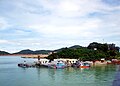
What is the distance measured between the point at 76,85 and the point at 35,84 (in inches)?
230

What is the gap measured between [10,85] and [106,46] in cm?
8385

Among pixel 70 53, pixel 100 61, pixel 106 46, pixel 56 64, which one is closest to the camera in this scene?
pixel 56 64

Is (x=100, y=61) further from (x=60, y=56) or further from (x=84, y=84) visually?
(x=84, y=84)

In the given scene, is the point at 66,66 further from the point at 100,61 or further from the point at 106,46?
the point at 106,46

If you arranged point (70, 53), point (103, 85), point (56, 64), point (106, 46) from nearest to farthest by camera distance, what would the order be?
1. point (103, 85)
2. point (56, 64)
3. point (70, 53)
4. point (106, 46)

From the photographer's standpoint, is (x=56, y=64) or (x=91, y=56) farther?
(x=91, y=56)

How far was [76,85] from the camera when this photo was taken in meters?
39.3

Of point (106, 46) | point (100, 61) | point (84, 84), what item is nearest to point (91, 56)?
point (100, 61)

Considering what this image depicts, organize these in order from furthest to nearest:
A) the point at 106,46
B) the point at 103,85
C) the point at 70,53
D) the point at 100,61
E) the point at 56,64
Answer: the point at 106,46
the point at 70,53
the point at 100,61
the point at 56,64
the point at 103,85

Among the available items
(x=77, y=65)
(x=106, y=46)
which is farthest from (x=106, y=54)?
(x=77, y=65)

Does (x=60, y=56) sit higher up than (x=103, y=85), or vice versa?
(x=60, y=56)

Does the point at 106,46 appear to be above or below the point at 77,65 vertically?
above

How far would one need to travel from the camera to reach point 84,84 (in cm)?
4019

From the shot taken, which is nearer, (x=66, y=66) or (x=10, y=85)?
(x=10, y=85)
